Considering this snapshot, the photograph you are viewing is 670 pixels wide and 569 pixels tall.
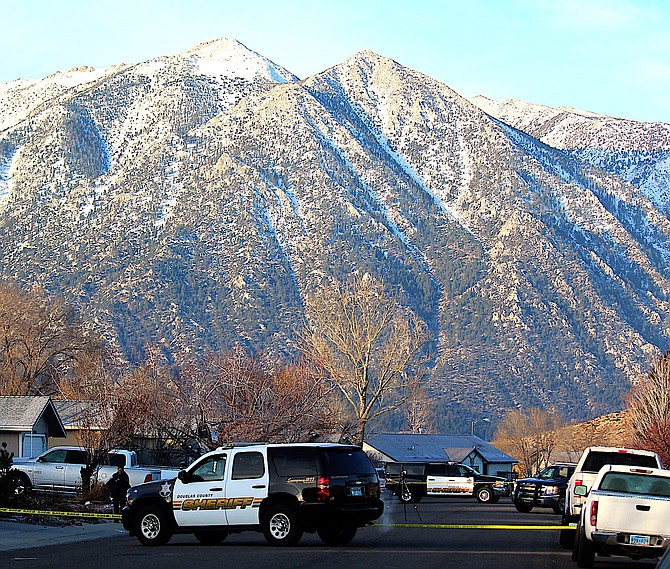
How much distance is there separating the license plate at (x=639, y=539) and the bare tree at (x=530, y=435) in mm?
113707

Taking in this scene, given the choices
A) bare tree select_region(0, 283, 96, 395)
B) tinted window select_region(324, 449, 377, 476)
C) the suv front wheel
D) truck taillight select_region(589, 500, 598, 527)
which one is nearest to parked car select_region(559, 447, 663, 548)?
tinted window select_region(324, 449, 377, 476)

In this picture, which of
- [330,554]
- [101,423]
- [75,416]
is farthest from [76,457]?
[330,554]

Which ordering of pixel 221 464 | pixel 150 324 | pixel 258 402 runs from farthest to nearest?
pixel 150 324 → pixel 258 402 → pixel 221 464

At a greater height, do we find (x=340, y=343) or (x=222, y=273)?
(x=222, y=273)

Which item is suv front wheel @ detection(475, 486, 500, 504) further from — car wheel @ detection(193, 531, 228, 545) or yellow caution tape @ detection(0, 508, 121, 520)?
car wheel @ detection(193, 531, 228, 545)

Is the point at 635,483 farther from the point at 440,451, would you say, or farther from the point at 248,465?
the point at 440,451

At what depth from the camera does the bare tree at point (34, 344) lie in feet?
231

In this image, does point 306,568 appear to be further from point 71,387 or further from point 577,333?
point 577,333

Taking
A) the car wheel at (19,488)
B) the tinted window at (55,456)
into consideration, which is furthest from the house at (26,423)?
the car wheel at (19,488)

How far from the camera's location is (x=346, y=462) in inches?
923

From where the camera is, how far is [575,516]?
25.4 m

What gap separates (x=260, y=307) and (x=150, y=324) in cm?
1840

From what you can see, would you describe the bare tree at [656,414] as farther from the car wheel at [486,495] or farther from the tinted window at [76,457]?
the tinted window at [76,457]

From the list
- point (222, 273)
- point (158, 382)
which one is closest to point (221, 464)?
point (158, 382)
